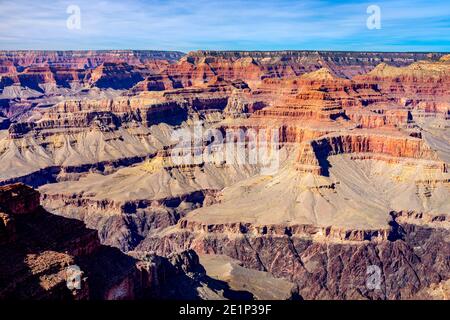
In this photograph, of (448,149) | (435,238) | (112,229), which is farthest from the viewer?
(448,149)

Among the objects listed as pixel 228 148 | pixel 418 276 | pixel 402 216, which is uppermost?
pixel 228 148

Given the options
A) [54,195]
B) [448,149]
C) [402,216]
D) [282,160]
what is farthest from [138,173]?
[448,149]

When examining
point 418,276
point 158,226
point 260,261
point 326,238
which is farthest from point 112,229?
point 418,276

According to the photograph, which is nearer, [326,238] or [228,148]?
[326,238]

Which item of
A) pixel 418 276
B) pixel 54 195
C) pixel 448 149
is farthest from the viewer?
pixel 448 149

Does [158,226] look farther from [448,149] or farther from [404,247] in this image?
[448,149]

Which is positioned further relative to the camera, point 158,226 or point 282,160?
point 282,160

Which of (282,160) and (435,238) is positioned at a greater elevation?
(282,160)

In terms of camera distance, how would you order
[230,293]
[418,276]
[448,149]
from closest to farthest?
[230,293] < [418,276] < [448,149]

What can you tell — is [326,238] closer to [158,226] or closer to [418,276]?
[418,276]
